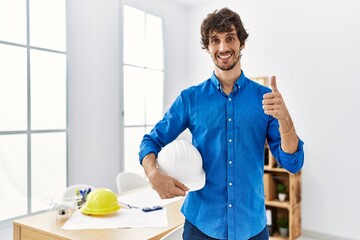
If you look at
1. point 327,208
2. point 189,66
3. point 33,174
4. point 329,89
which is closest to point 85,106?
point 33,174

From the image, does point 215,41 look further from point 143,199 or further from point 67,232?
point 143,199

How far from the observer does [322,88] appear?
3.29 m

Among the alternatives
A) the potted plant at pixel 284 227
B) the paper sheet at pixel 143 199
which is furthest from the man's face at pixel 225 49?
the potted plant at pixel 284 227

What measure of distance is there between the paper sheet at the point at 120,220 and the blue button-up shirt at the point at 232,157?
2.21 feet

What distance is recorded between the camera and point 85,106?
3.04m

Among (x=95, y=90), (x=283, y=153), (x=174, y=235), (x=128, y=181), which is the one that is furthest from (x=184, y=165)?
(x=95, y=90)

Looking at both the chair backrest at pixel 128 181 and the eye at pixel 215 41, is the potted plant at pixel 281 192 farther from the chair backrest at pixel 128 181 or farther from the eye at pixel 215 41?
the eye at pixel 215 41

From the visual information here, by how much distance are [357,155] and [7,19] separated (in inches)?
126

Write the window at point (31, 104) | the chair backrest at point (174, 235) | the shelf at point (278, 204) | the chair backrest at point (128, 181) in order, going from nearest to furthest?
the chair backrest at point (174, 235) < the window at point (31, 104) < the chair backrest at point (128, 181) < the shelf at point (278, 204)

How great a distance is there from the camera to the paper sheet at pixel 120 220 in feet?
5.64

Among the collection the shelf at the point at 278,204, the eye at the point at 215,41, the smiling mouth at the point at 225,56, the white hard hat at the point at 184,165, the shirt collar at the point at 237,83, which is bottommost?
the shelf at the point at 278,204

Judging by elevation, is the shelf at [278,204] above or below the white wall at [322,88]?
below

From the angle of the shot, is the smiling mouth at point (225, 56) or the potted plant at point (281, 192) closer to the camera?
the smiling mouth at point (225, 56)

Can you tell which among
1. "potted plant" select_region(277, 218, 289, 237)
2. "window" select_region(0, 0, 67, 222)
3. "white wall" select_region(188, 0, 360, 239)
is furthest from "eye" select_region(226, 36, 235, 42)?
A: "potted plant" select_region(277, 218, 289, 237)
